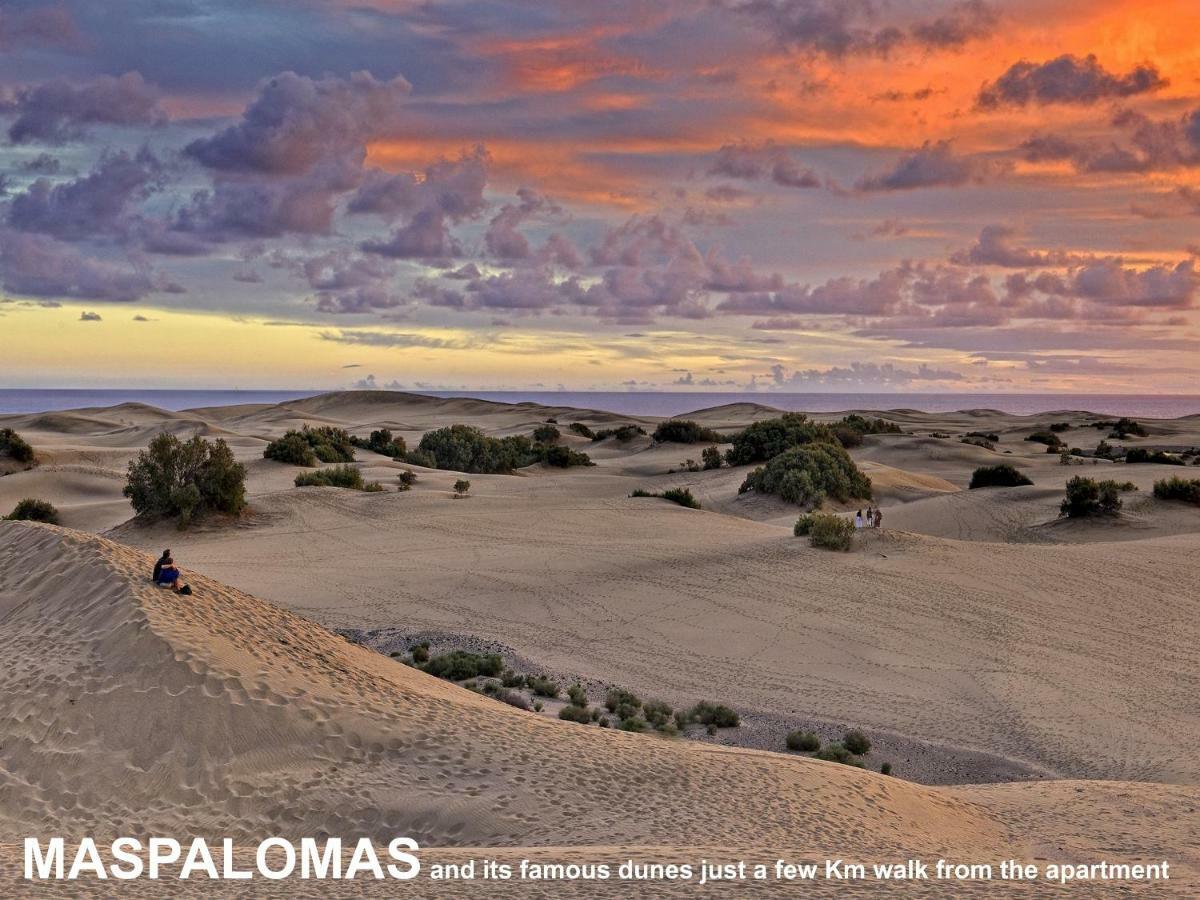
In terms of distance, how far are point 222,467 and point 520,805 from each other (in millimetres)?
22281

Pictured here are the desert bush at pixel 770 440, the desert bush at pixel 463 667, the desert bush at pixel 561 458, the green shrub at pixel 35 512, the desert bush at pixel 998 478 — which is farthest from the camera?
the desert bush at pixel 561 458

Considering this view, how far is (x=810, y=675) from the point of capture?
53.2 feet

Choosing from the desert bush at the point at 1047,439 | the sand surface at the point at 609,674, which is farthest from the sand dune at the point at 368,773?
the desert bush at the point at 1047,439

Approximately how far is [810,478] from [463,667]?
62.7 ft

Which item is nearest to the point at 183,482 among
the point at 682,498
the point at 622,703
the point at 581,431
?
the point at 682,498

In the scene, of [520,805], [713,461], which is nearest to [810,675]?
[520,805]

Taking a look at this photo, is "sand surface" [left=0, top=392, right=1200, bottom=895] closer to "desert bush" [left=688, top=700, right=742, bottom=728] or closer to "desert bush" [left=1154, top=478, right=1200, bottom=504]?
"desert bush" [left=688, top=700, right=742, bottom=728]

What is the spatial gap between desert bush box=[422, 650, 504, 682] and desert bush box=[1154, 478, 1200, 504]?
2361cm

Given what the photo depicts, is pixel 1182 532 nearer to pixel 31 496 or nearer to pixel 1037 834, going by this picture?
pixel 1037 834

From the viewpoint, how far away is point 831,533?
23.2 meters

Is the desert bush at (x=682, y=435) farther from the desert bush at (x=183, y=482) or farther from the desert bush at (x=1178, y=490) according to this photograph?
the desert bush at (x=183, y=482)

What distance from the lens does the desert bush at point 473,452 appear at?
152 ft

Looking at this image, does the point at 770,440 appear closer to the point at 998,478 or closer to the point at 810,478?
the point at 998,478

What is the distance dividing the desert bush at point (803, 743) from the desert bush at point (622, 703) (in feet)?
6.99
